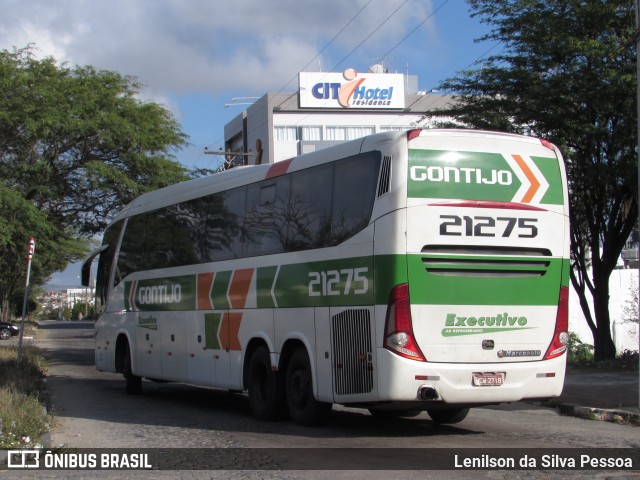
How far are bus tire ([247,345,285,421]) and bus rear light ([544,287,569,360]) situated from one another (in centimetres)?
401

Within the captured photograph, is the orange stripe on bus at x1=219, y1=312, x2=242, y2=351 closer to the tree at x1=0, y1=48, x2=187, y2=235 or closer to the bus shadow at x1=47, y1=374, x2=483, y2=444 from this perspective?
the bus shadow at x1=47, y1=374, x2=483, y2=444

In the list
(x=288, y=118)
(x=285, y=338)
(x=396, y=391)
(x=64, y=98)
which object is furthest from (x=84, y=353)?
(x=288, y=118)

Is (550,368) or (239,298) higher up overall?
(239,298)

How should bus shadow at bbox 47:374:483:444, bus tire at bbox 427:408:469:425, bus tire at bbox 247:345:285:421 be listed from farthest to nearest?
bus tire at bbox 247:345:285:421
bus tire at bbox 427:408:469:425
bus shadow at bbox 47:374:483:444

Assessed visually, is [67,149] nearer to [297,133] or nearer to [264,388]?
[264,388]

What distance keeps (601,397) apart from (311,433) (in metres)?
6.10

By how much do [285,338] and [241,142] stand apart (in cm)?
7363

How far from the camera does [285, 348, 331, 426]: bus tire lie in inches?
466

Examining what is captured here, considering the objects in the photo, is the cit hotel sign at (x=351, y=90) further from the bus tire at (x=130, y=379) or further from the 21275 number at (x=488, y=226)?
the 21275 number at (x=488, y=226)

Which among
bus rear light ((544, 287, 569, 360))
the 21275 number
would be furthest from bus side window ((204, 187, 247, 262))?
bus rear light ((544, 287, 569, 360))

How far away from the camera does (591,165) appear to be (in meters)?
20.0

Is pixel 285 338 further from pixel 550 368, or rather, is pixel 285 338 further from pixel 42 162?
pixel 42 162

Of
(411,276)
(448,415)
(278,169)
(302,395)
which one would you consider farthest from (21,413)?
(448,415)

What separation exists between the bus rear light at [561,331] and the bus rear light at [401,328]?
1.88 meters
